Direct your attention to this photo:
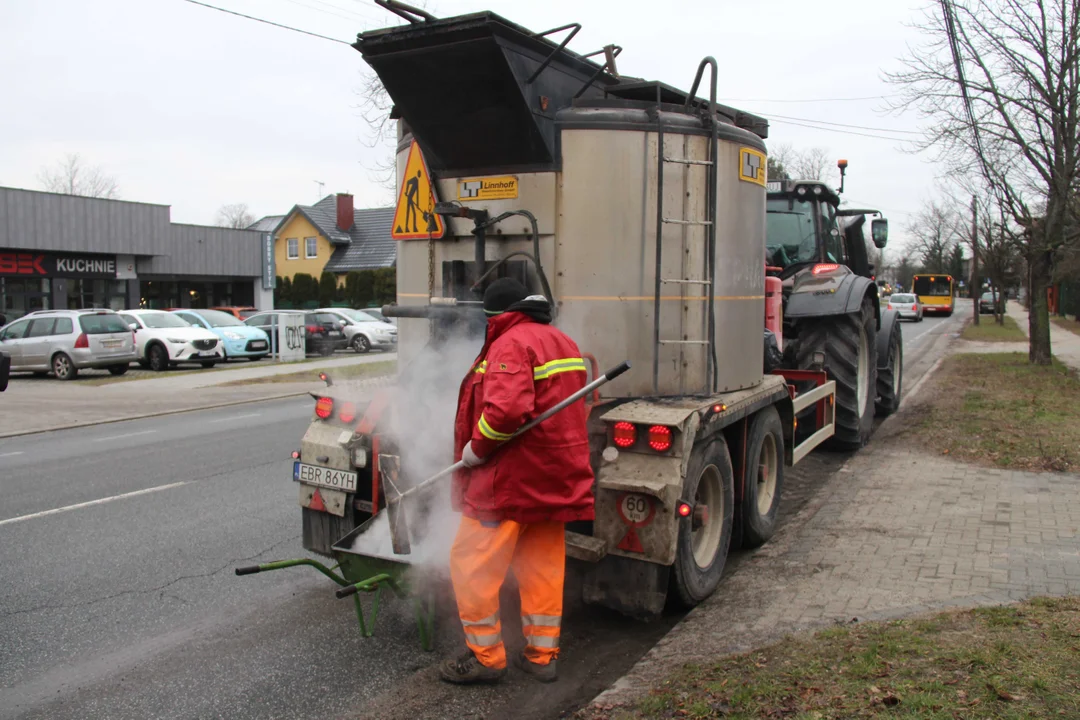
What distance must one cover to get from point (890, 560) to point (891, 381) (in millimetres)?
6134

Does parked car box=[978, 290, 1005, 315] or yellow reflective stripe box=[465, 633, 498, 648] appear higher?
parked car box=[978, 290, 1005, 315]

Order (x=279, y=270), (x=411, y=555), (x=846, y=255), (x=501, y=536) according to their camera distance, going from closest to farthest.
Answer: (x=501, y=536) < (x=411, y=555) < (x=846, y=255) < (x=279, y=270)

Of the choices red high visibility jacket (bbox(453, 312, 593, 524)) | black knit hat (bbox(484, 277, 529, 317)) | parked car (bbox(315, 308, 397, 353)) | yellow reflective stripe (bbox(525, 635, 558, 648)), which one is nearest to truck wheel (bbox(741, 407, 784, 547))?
red high visibility jacket (bbox(453, 312, 593, 524))

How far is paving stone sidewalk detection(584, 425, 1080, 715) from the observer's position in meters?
4.34

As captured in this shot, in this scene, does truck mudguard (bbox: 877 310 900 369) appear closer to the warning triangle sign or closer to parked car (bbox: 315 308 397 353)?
the warning triangle sign

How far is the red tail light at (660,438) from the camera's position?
4.33 m

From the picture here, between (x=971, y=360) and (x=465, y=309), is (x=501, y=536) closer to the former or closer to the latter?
(x=465, y=309)

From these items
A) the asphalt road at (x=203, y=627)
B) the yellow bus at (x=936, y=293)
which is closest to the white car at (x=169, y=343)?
the asphalt road at (x=203, y=627)

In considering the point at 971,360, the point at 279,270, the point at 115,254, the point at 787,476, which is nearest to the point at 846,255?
the point at 787,476

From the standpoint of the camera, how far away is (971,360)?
1928 centimetres

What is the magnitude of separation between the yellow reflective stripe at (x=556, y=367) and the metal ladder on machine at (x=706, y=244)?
0.95 m

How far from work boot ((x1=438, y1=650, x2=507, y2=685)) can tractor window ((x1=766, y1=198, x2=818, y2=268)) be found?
250 inches

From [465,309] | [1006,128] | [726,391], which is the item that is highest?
[1006,128]

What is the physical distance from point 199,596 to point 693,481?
295cm
